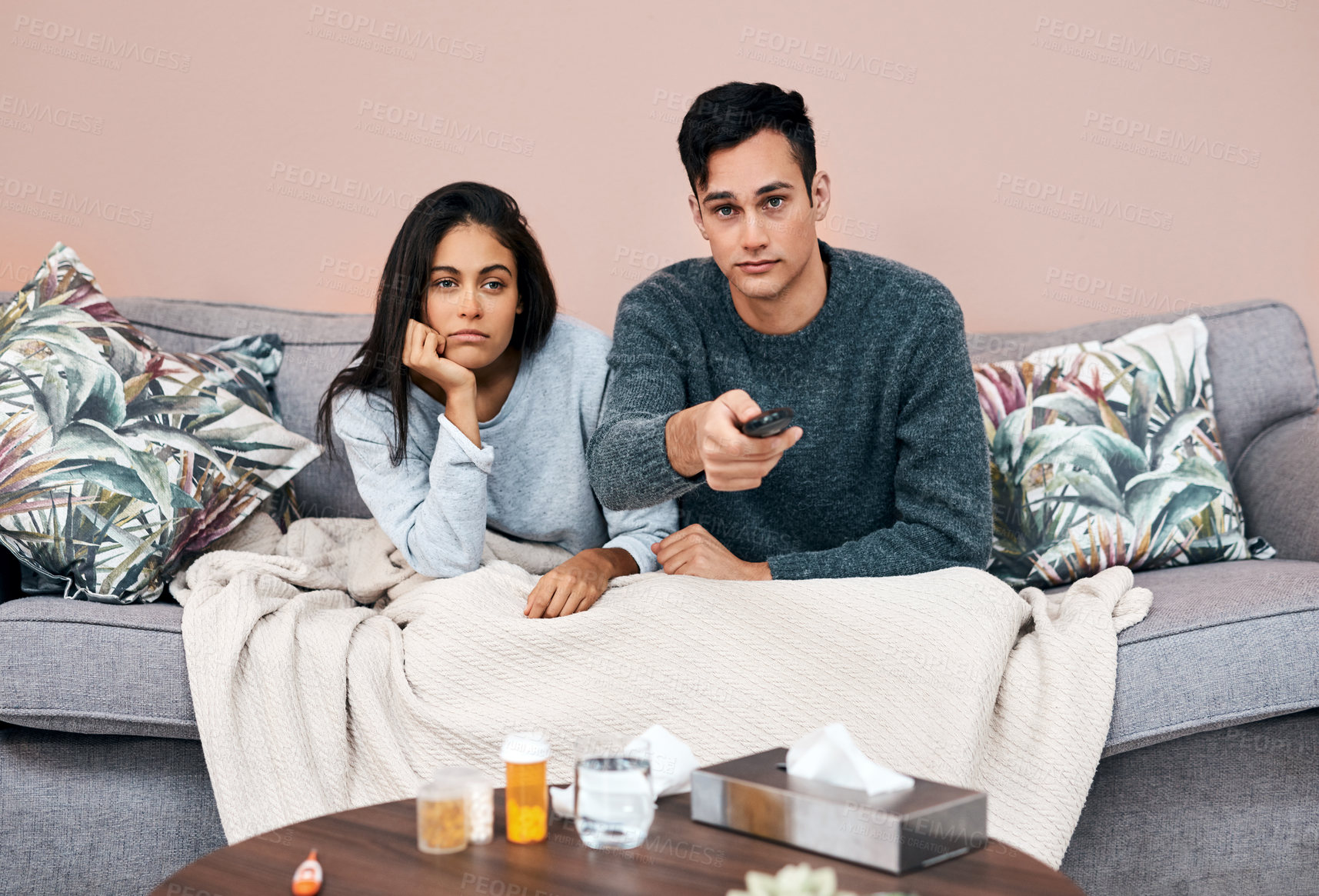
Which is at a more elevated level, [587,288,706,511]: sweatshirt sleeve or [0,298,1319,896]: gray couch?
[587,288,706,511]: sweatshirt sleeve

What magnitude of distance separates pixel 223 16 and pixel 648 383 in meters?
1.56

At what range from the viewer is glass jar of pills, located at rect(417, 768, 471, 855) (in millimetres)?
814

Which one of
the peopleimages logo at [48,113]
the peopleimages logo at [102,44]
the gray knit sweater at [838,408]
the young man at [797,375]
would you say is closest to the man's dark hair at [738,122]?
the young man at [797,375]

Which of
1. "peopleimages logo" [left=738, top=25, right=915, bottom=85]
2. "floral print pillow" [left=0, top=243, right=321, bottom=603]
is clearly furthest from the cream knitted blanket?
"peopleimages logo" [left=738, top=25, right=915, bottom=85]

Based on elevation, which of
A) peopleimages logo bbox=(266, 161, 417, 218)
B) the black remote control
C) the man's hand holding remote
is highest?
peopleimages logo bbox=(266, 161, 417, 218)

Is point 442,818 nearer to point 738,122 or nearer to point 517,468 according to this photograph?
point 517,468

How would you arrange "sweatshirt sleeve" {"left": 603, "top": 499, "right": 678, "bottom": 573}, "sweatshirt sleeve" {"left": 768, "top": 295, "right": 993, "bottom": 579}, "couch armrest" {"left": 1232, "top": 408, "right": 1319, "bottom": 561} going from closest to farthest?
"sweatshirt sleeve" {"left": 768, "top": 295, "right": 993, "bottom": 579}, "sweatshirt sleeve" {"left": 603, "top": 499, "right": 678, "bottom": 573}, "couch armrest" {"left": 1232, "top": 408, "right": 1319, "bottom": 561}

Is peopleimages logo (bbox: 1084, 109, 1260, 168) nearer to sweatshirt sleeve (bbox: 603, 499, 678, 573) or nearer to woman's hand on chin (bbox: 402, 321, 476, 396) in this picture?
sweatshirt sleeve (bbox: 603, 499, 678, 573)

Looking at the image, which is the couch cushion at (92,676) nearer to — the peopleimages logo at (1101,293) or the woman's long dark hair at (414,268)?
the woman's long dark hair at (414,268)

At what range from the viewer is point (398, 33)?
2.43m

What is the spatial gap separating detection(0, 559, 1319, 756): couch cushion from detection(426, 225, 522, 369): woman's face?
1.90ft

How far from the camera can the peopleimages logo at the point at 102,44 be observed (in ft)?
8.03

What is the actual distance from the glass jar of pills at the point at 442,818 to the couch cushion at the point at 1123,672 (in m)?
0.70

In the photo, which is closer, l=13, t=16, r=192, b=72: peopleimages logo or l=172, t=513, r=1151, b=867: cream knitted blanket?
l=172, t=513, r=1151, b=867: cream knitted blanket
